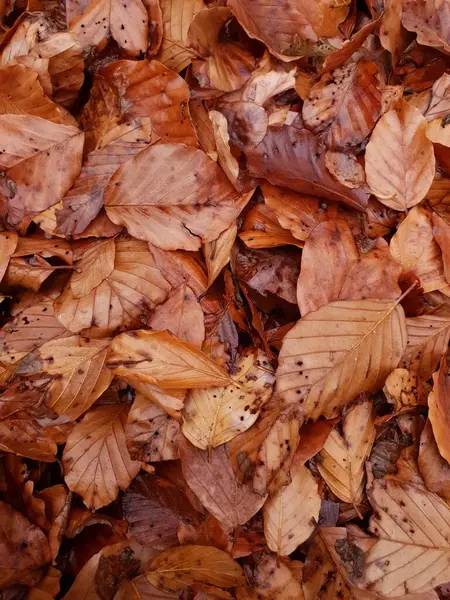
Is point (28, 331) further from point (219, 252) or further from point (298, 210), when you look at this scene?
point (298, 210)

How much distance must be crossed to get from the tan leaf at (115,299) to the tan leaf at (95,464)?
166mm

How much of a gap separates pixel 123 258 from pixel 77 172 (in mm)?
178

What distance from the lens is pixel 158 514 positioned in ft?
3.44

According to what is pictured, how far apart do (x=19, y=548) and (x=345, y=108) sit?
95cm

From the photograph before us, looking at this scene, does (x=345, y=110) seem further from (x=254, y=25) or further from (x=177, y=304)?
(x=177, y=304)

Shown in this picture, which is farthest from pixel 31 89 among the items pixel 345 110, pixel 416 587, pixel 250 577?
pixel 416 587

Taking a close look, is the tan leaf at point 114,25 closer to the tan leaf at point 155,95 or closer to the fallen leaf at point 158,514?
the tan leaf at point 155,95

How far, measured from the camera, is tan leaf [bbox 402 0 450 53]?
1.13 metres

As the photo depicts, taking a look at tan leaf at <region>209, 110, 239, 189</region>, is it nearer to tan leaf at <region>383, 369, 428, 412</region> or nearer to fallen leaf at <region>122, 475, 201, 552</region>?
tan leaf at <region>383, 369, 428, 412</region>

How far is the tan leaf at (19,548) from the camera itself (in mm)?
1007

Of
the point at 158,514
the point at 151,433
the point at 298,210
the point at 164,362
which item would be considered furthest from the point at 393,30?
the point at 158,514

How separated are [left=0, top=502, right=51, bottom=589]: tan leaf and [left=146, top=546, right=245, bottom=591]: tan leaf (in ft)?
0.71

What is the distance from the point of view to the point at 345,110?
109 centimetres

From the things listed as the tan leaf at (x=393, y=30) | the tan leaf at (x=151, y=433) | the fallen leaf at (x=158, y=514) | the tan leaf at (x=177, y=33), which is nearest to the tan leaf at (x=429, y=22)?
the tan leaf at (x=393, y=30)
